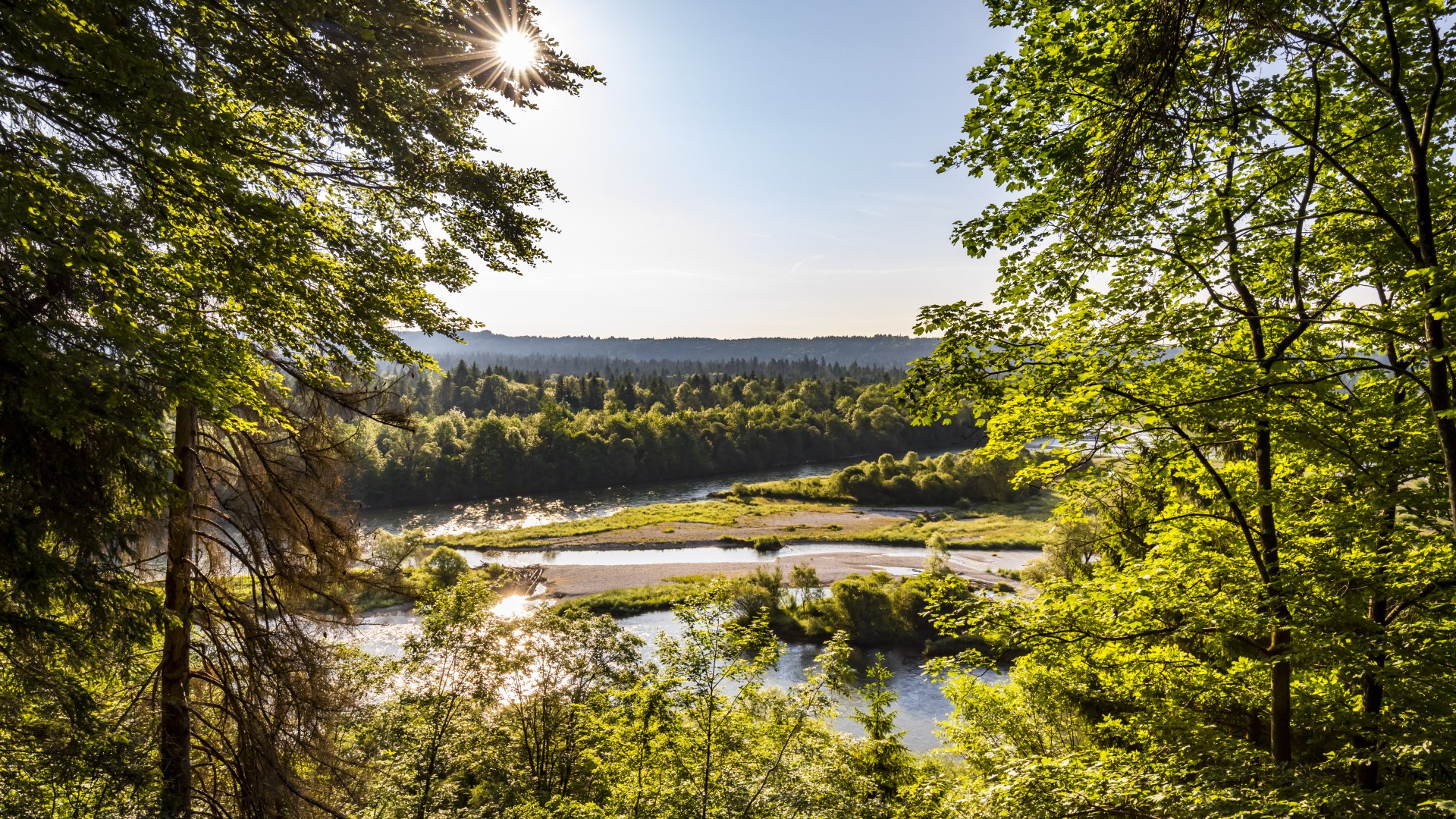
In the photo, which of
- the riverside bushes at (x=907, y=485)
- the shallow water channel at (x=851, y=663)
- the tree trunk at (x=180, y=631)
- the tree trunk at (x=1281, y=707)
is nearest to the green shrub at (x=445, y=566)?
the shallow water channel at (x=851, y=663)

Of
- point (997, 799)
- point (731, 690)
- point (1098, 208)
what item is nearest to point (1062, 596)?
point (997, 799)

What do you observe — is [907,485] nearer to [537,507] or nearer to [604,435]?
[604,435]

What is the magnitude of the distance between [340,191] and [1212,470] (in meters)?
8.98

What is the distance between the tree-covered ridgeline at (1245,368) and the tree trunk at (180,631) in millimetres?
7077

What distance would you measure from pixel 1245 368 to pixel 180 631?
997cm

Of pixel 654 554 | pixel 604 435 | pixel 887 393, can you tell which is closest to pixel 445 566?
pixel 654 554

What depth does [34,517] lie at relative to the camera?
3619 millimetres

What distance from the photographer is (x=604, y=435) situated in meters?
74.6

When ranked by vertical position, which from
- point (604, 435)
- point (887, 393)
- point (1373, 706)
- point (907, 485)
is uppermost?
point (887, 393)

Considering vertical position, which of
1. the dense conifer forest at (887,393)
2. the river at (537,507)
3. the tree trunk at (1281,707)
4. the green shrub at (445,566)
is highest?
the dense conifer forest at (887,393)

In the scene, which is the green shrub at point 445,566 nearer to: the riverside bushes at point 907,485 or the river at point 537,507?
the river at point 537,507

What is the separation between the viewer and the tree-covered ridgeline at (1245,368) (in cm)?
462

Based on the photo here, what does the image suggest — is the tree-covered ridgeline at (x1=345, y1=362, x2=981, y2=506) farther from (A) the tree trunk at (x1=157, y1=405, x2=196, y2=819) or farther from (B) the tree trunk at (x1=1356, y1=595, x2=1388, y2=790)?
(B) the tree trunk at (x1=1356, y1=595, x2=1388, y2=790)

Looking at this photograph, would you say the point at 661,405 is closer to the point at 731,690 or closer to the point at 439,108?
the point at 731,690
